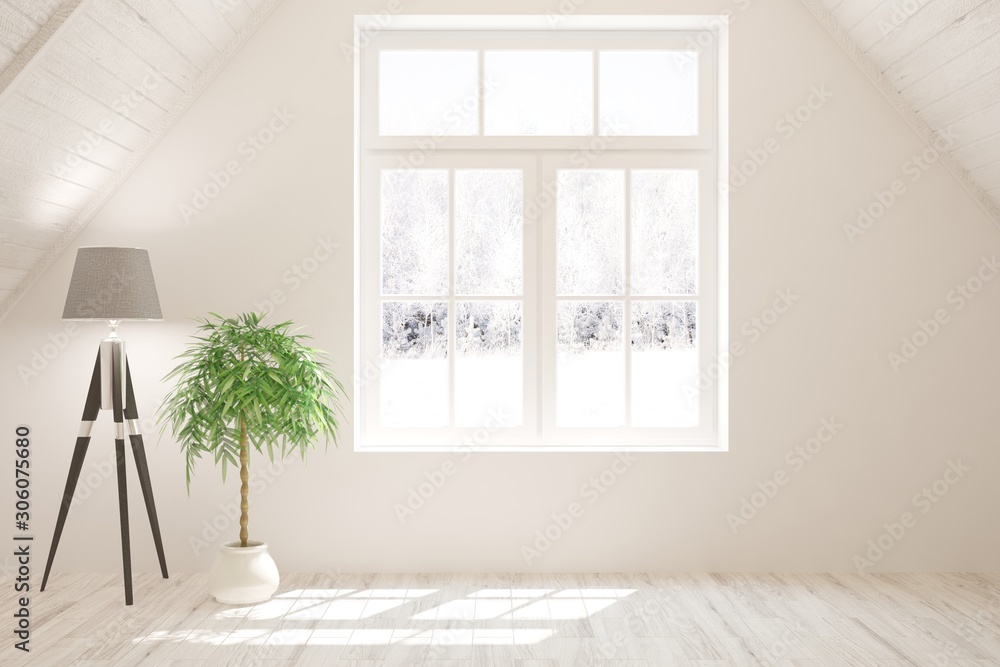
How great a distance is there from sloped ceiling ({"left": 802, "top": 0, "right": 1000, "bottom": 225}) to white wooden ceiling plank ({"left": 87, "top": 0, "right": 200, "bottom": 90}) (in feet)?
9.16

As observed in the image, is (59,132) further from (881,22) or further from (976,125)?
(976,125)

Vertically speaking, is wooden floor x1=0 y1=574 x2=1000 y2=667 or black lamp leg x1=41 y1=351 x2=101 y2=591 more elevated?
black lamp leg x1=41 y1=351 x2=101 y2=591

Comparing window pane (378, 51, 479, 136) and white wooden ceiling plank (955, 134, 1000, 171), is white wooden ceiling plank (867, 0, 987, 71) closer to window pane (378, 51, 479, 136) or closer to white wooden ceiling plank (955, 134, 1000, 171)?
white wooden ceiling plank (955, 134, 1000, 171)

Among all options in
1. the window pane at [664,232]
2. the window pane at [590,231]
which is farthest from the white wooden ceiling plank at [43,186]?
the window pane at [664,232]

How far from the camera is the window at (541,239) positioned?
367cm

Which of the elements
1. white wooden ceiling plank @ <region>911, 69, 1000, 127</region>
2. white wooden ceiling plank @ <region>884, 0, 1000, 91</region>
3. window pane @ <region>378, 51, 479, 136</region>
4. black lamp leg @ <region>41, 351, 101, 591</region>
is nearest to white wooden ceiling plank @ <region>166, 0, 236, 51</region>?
window pane @ <region>378, 51, 479, 136</region>

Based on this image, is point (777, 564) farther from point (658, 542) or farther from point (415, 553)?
point (415, 553)

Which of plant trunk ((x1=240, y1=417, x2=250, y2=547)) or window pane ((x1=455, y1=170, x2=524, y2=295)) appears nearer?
plant trunk ((x1=240, y1=417, x2=250, y2=547))

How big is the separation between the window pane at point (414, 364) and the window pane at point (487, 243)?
225 millimetres

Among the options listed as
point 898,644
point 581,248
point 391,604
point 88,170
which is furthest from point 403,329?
point 898,644

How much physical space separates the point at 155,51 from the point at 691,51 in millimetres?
2400

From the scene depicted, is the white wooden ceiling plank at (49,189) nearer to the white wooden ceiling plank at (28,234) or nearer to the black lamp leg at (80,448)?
the white wooden ceiling plank at (28,234)

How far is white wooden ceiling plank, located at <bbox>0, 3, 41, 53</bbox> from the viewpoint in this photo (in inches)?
91.5

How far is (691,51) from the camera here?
12.2 feet
